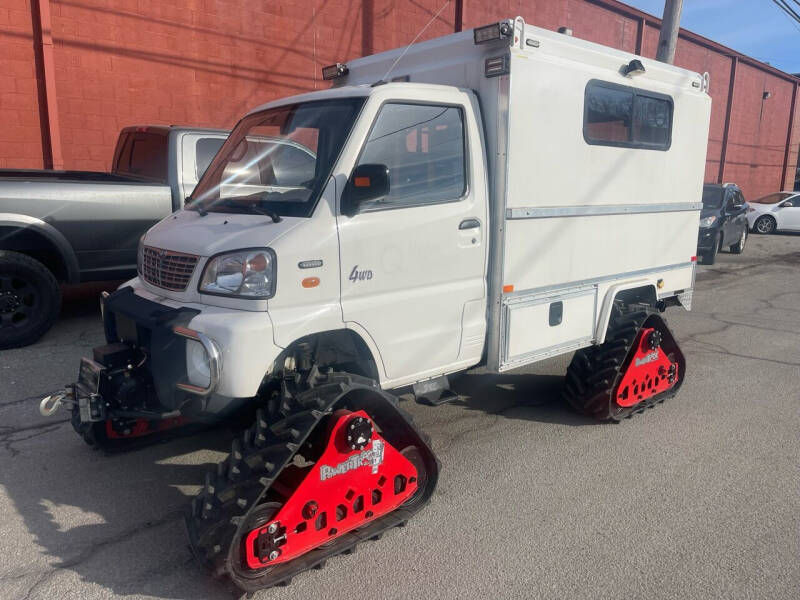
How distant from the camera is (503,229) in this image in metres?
4.04

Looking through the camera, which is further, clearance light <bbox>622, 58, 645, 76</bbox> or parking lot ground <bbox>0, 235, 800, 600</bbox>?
clearance light <bbox>622, 58, 645, 76</bbox>

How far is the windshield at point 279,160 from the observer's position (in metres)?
3.45

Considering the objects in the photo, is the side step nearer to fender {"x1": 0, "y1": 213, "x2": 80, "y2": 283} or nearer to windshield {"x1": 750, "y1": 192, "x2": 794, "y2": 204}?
fender {"x1": 0, "y1": 213, "x2": 80, "y2": 283}

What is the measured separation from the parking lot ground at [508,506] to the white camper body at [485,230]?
0.81 meters

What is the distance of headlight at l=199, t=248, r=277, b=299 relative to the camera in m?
3.12

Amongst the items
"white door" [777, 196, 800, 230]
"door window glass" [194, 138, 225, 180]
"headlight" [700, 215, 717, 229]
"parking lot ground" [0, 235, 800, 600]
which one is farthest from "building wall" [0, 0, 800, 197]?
"white door" [777, 196, 800, 230]

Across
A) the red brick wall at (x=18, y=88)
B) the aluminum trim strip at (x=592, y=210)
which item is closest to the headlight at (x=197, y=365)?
the aluminum trim strip at (x=592, y=210)

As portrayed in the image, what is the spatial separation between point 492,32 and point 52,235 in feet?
16.0

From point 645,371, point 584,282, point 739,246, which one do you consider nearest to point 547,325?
point 584,282

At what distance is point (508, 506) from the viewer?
3.81 metres

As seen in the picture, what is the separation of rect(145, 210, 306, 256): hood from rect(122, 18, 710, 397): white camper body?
12mm

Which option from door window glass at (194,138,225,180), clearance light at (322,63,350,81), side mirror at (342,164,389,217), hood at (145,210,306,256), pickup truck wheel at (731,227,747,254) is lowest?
→ pickup truck wheel at (731,227,747,254)

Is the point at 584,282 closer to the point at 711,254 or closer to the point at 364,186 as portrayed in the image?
the point at 364,186

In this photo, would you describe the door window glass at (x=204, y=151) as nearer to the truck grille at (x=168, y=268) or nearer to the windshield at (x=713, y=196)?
the truck grille at (x=168, y=268)
